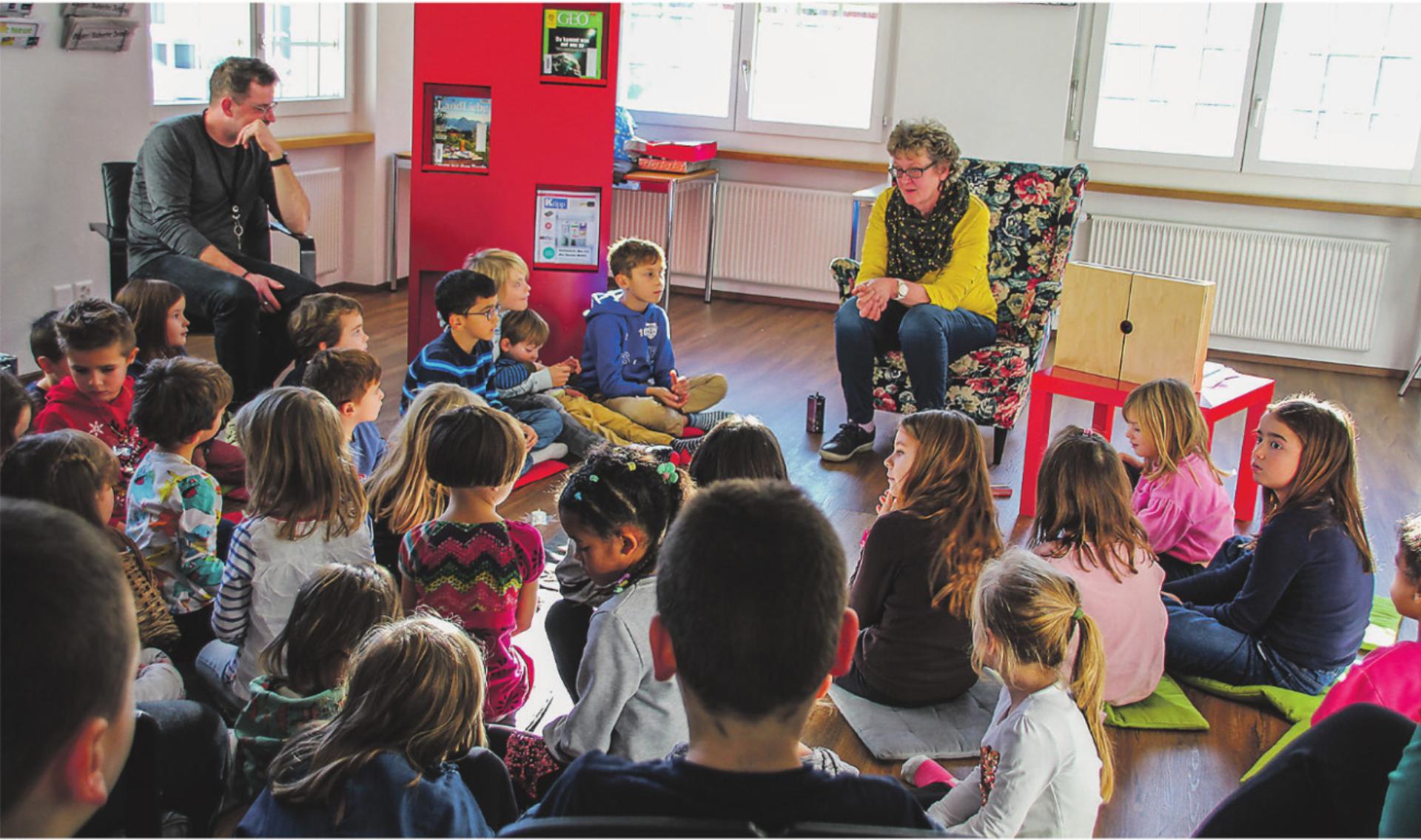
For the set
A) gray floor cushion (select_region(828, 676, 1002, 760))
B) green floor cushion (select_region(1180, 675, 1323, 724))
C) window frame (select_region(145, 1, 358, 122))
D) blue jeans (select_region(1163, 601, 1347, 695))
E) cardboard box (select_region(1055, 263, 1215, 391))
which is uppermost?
window frame (select_region(145, 1, 358, 122))

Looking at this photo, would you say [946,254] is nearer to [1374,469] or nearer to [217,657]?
[1374,469]

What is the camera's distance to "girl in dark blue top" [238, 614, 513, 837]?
1.67m

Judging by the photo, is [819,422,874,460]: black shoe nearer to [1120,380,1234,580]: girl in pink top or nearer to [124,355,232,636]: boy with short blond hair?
[1120,380,1234,580]: girl in pink top

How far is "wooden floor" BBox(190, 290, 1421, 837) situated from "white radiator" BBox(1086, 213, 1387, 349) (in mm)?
234

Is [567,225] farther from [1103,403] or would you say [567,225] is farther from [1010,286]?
[1103,403]

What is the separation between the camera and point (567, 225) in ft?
16.4

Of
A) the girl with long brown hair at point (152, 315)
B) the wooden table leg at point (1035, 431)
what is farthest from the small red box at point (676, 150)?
the girl with long brown hair at point (152, 315)

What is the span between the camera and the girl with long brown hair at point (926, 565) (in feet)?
8.93

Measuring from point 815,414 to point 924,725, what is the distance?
232 centimetres

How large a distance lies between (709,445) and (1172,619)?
1245 mm

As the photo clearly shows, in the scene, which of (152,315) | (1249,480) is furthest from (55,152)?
(1249,480)

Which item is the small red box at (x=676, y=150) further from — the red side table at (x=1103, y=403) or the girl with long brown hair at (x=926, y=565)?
the girl with long brown hair at (x=926, y=565)

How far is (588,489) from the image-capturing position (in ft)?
7.08

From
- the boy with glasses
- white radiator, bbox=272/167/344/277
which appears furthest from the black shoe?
white radiator, bbox=272/167/344/277
